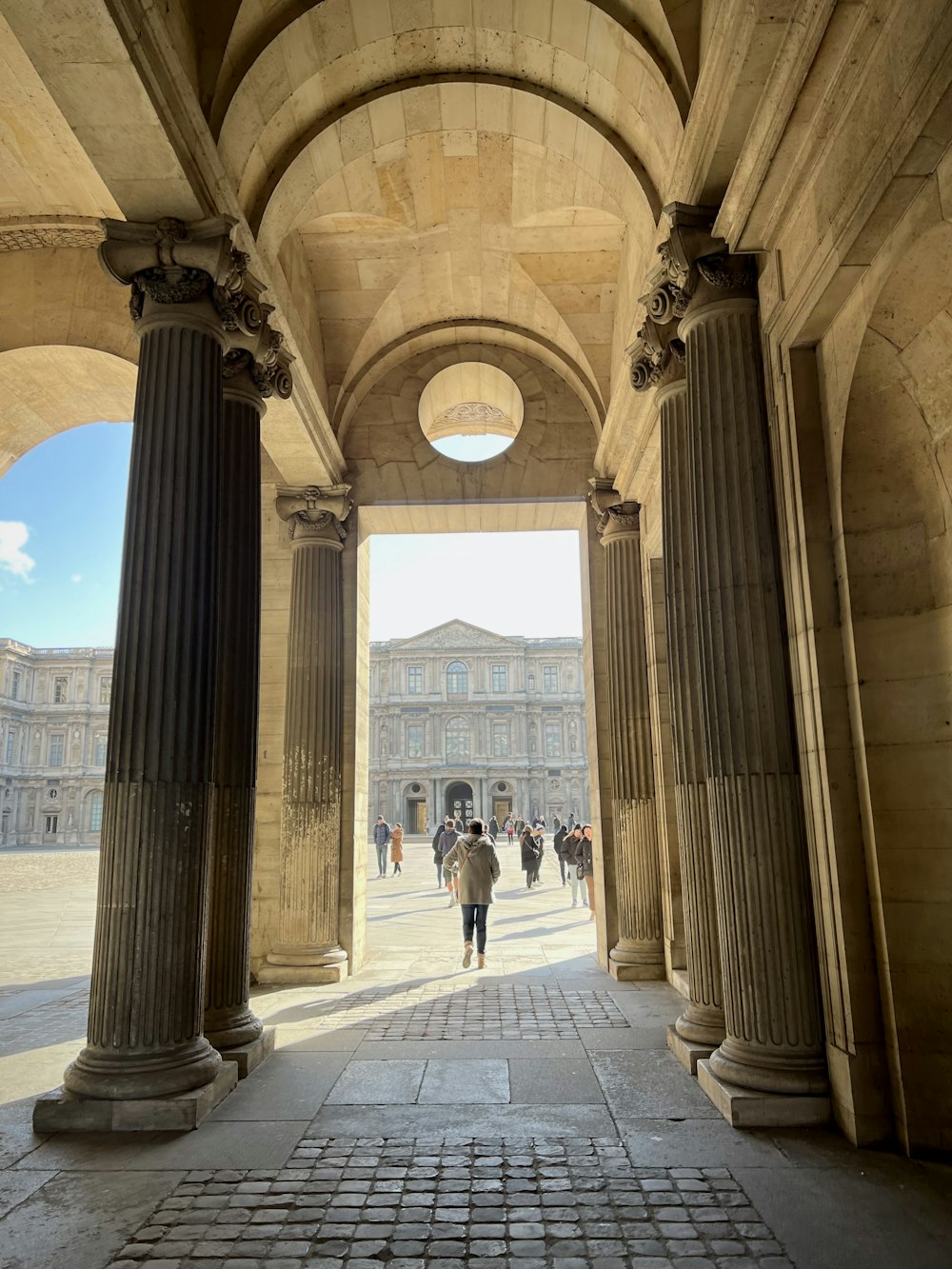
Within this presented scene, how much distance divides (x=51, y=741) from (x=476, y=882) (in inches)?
2391

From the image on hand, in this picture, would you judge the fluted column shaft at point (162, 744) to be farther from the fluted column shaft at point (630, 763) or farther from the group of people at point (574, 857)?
the group of people at point (574, 857)

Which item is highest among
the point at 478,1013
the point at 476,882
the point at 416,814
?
the point at 416,814

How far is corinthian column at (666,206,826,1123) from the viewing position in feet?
15.4

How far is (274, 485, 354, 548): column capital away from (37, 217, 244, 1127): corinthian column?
13.7 feet

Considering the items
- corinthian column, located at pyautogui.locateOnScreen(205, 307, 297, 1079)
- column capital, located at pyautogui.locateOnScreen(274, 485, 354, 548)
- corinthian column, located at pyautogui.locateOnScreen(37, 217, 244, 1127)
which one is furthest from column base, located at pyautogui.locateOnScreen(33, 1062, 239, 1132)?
column capital, located at pyautogui.locateOnScreen(274, 485, 354, 548)

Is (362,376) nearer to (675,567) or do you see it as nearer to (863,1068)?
(675,567)

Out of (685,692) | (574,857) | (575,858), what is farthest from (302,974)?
(574,857)

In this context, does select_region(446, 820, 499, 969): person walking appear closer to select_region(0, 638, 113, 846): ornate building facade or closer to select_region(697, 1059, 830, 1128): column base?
select_region(697, 1059, 830, 1128): column base

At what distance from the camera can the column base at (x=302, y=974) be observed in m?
8.98

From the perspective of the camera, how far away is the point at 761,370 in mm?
5383

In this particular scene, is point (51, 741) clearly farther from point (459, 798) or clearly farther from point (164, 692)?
point (164, 692)

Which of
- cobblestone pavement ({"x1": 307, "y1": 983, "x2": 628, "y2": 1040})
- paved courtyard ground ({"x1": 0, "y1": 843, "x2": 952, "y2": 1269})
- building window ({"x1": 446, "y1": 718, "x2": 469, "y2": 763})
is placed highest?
building window ({"x1": 446, "y1": 718, "x2": 469, "y2": 763})

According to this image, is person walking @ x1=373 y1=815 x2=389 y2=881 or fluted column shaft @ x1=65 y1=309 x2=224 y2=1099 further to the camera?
person walking @ x1=373 y1=815 x2=389 y2=881

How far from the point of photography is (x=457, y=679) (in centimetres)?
6072
